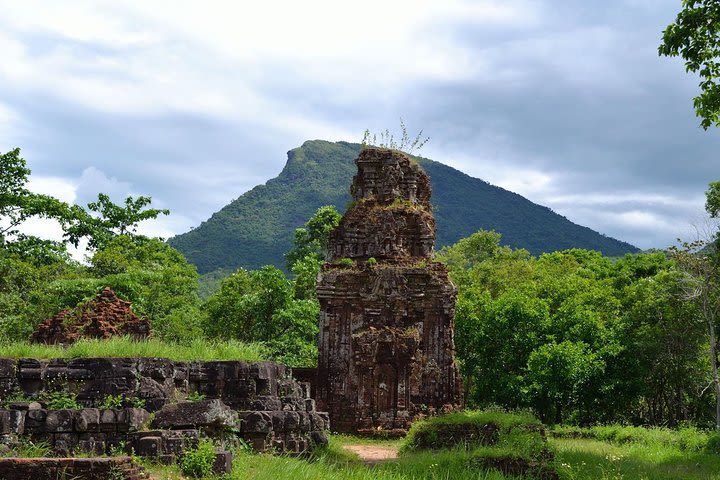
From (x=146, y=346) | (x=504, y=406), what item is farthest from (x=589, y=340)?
(x=146, y=346)

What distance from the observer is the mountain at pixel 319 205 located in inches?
4055

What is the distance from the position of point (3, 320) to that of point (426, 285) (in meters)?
16.7

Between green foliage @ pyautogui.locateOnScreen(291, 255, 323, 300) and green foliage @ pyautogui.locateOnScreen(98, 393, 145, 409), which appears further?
green foliage @ pyautogui.locateOnScreen(291, 255, 323, 300)

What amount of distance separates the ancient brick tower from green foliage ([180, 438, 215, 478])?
14.1m

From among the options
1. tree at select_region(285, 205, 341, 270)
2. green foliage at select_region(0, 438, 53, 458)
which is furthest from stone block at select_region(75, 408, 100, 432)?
tree at select_region(285, 205, 341, 270)

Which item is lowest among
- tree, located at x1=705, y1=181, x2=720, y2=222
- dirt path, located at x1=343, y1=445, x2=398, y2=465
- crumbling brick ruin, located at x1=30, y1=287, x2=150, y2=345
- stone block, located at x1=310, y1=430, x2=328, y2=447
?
dirt path, located at x1=343, y1=445, x2=398, y2=465

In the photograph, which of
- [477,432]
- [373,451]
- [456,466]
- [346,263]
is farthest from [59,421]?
[346,263]

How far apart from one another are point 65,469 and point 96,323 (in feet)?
25.2

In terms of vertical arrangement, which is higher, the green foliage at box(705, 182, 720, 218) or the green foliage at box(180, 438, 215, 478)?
the green foliage at box(705, 182, 720, 218)

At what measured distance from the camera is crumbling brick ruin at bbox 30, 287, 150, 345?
14.5 m

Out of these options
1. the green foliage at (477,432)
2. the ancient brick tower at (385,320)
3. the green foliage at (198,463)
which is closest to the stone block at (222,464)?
the green foliage at (198,463)

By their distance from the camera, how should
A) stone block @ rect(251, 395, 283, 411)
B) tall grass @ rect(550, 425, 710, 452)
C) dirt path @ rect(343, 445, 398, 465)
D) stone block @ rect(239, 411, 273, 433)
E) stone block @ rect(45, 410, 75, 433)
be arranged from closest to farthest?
stone block @ rect(45, 410, 75, 433) → stone block @ rect(239, 411, 273, 433) → stone block @ rect(251, 395, 283, 411) → dirt path @ rect(343, 445, 398, 465) → tall grass @ rect(550, 425, 710, 452)

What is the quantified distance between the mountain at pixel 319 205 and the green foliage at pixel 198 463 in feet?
292

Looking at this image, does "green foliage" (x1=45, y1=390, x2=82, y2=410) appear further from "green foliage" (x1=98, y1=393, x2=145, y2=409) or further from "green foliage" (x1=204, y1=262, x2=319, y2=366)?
"green foliage" (x1=204, y1=262, x2=319, y2=366)
